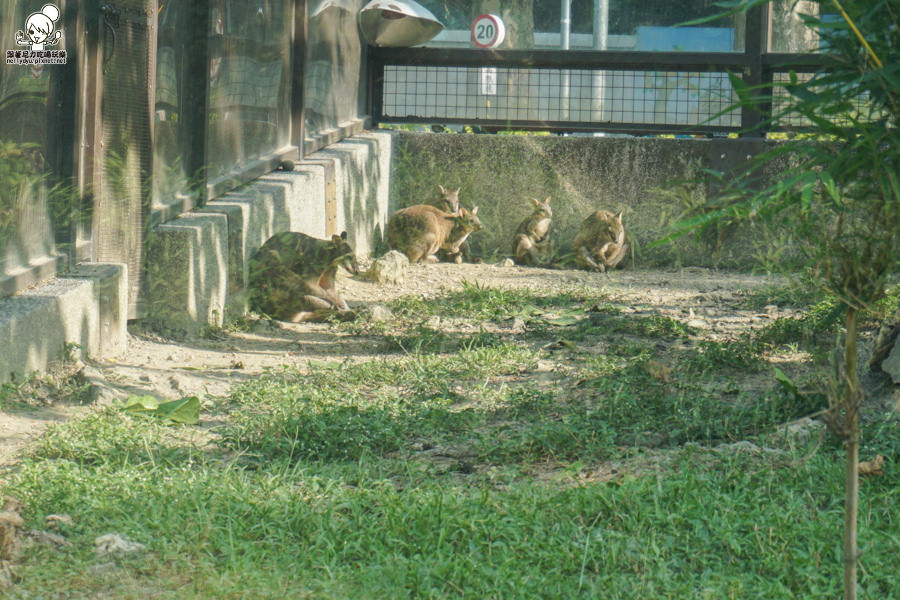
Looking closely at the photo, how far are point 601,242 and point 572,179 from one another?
3.55 feet

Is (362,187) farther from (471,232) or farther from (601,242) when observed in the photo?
(601,242)

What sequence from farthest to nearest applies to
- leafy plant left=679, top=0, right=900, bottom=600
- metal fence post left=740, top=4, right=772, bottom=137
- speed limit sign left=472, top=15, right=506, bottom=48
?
speed limit sign left=472, top=15, right=506, bottom=48 < metal fence post left=740, top=4, right=772, bottom=137 < leafy plant left=679, top=0, right=900, bottom=600

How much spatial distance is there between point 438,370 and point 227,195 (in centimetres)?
285

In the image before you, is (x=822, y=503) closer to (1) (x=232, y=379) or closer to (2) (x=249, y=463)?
(2) (x=249, y=463)

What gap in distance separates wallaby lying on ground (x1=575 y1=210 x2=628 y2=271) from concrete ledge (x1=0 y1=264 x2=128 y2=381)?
17.3ft

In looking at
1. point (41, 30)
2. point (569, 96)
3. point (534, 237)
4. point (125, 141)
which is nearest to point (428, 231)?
point (534, 237)

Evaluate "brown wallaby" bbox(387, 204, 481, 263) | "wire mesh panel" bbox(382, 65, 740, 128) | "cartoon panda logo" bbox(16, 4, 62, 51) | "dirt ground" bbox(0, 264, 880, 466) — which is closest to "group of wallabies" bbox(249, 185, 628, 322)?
"brown wallaby" bbox(387, 204, 481, 263)

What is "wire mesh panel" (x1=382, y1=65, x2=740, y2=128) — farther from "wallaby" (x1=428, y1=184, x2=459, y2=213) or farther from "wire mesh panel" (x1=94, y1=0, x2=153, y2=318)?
"wire mesh panel" (x1=94, y1=0, x2=153, y2=318)

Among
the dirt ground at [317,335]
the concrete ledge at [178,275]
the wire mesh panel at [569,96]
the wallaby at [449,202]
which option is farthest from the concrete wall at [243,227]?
the wire mesh panel at [569,96]

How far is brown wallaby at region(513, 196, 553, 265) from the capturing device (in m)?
11.1

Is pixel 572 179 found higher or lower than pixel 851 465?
higher

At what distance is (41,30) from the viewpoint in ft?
19.0

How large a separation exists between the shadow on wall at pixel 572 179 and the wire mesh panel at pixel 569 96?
0.35m

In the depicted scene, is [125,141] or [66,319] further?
[125,141]
